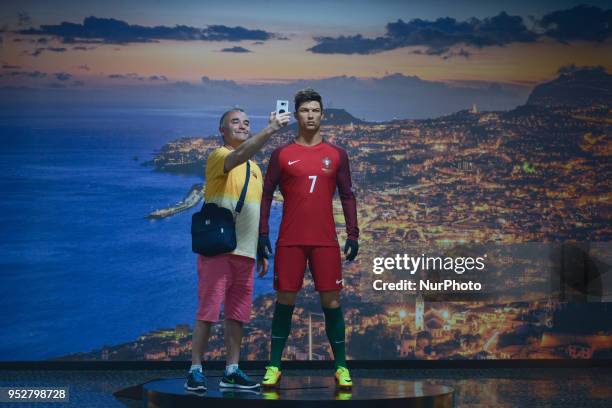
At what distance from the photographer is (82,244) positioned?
27.8ft

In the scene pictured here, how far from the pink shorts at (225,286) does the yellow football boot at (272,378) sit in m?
0.30

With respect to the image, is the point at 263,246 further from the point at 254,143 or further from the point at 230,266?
the point at 254,143

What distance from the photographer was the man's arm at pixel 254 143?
5.09m

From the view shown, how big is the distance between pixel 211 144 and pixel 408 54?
5.90 ft

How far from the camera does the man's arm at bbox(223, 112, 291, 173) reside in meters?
5.09

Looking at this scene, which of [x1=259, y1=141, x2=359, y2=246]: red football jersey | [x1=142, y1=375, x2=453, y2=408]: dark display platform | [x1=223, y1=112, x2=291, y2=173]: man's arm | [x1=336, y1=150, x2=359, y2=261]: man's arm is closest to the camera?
[x1=142, y1=375, x2=453, y2=408]: dark display platform

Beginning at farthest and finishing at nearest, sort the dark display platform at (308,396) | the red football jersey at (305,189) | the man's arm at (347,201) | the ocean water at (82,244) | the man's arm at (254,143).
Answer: the ocean water at (82,244) → the man's arm at (347,201) → the red football jersey at (305,189) → the man's arm at (254,143) → the dark display platform at (308,396)

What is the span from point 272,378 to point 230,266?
2.03 ft

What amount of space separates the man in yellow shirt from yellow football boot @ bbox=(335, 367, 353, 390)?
0.43 m

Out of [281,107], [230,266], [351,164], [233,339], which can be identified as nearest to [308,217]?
[230,266]

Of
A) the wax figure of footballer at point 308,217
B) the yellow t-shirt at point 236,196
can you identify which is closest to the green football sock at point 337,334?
the wax figure of footballer at point 308,217

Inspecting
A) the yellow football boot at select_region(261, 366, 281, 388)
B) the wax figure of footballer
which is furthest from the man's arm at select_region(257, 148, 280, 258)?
the yellow football boot at select_region(261, 366, 281, 388)

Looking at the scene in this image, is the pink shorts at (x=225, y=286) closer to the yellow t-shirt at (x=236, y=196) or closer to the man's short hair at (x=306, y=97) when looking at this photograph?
the yellow t-shirt at (x=236, y=196)

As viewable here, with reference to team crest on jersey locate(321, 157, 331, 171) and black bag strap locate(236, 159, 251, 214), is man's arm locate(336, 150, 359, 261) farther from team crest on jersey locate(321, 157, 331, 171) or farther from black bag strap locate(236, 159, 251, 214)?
black bag strap locate(236, 159, 251, 214)
